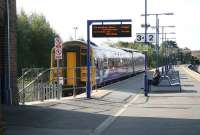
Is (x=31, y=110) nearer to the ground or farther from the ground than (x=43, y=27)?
nearer to the ground

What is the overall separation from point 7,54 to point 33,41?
4766 cm

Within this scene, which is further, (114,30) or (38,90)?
(38,90)

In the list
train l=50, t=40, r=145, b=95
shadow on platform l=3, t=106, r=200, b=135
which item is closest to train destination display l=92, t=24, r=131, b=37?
train l=50, t=40, r=145, b=95

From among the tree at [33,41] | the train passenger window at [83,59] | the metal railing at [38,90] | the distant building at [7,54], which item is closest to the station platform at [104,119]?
the distant building at [7,54]

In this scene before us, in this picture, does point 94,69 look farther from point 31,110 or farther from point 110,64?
point 31,110

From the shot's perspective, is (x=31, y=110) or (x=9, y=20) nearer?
(x=31, y=110)

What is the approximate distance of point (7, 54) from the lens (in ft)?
66.8

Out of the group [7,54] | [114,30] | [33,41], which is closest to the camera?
[7,54]

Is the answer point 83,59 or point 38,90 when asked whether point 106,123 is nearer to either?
point 38,90

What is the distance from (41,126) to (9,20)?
22.0ft

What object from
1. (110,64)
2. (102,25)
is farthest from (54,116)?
(110,64)

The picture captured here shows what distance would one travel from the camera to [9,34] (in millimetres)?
20375

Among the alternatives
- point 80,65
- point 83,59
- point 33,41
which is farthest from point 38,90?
point 33,41

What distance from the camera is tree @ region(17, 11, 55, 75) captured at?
6341 cm
